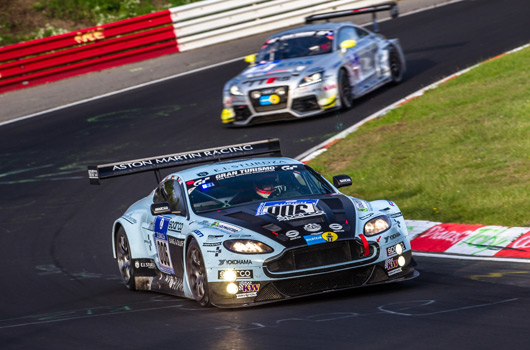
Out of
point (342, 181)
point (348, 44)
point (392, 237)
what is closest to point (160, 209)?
point (342, 181)

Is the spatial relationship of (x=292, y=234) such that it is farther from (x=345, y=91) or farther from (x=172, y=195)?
(x=345, y=91)

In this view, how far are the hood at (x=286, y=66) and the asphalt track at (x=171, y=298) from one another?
100 cm

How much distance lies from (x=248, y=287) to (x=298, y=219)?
29.2 inches

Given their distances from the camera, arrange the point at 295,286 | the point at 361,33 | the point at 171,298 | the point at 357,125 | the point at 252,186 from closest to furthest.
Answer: the point at 295,286, the point at 252,186, the point at 171,298, the point at 357,125, the point at 361,33

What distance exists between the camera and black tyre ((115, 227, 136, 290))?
9742 millimetres

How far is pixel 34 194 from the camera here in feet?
47.7

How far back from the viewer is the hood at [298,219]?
7.57 metres

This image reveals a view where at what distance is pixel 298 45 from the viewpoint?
57.9 ft

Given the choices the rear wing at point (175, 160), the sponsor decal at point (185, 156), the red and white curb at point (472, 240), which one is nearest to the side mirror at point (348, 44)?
the red and white curb at point (472, 240)

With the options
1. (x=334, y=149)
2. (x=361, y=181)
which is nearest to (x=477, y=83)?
(x=334, y=149)

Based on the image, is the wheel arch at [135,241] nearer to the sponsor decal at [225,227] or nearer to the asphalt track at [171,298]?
the asphalt track at [171,298]

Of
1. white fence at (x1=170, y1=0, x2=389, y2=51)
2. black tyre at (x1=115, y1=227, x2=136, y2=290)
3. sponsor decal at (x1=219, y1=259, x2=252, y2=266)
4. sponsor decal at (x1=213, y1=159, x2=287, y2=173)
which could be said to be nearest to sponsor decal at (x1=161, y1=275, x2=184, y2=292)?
black tyre at (x1=115, y1=227, x2=136, y2=290)

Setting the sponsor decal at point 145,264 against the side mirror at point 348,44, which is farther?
the side mirror at point 348,44

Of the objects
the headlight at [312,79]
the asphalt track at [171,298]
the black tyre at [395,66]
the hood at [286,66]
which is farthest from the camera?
the black tyre at [395,66]
